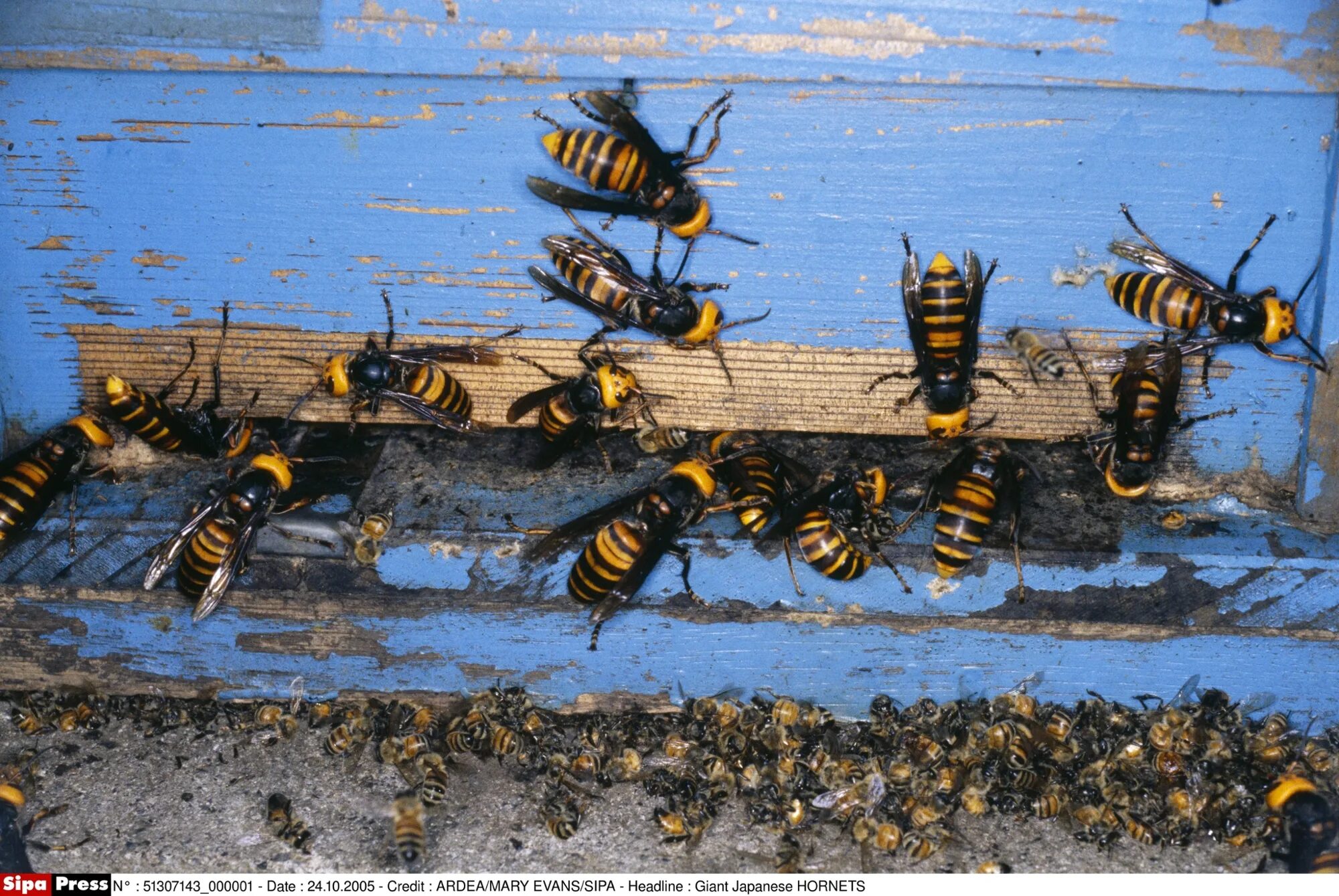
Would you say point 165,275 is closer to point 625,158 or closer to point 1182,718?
point 625,158

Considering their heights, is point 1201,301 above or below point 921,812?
above

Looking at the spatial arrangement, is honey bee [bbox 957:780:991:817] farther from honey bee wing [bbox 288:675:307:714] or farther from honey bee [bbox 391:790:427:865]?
honey bee wing [bbox 288:675:307:714]

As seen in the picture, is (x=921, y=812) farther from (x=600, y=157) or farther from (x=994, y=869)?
(x=600, y=157)

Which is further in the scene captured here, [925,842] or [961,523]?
[925,842]

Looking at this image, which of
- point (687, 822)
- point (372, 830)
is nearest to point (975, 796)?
point (687, 822)

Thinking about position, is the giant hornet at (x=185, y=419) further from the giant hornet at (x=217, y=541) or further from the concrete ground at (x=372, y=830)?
the concrete ground at (x=372, y=830)

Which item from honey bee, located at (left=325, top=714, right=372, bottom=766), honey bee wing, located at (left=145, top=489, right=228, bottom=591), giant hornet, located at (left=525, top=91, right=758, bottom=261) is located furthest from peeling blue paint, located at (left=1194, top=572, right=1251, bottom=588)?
honey bee wing, located at (left=145, top=489, right=228, bottom=591)
